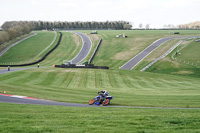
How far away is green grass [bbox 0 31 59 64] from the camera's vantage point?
329 ft

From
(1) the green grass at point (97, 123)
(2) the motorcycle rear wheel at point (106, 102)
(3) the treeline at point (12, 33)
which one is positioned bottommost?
(2) the motorcycle rear wheel at point (106, 102)

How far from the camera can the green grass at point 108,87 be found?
2820cm

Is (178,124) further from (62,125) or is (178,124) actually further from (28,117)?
(28,117)

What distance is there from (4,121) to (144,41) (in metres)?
102

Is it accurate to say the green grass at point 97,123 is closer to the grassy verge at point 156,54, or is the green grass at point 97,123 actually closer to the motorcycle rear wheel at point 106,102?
the motorcycle rear wheel at point 106,102

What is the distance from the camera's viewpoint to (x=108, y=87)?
140 ft

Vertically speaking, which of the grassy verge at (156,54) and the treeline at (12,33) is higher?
the treeline at (12,33)

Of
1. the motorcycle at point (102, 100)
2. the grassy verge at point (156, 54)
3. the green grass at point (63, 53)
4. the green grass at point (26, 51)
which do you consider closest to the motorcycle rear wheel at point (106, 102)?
the motorcycle at point (102, 100)

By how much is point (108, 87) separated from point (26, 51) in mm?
78020

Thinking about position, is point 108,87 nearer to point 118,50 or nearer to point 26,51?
point 118,50

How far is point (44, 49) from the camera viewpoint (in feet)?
379

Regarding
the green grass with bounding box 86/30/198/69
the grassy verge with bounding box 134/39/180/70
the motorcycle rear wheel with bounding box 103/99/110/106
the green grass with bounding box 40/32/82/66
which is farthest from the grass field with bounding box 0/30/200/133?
the green grass with bounding box 40/32/82/66

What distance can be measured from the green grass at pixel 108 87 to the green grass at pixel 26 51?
45541mm

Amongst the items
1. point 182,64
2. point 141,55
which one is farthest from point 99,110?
point 141,55
